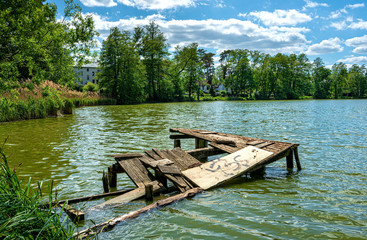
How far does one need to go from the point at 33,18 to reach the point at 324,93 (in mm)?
117028

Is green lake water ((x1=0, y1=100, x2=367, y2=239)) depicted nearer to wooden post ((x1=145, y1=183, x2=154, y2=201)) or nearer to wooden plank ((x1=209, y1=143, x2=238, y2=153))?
wooden post ((x1=145, y1=183, x2=154, y2=201))

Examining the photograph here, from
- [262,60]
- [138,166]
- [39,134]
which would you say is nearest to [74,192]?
[138,166]

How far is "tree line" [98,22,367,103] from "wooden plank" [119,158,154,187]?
191 feet

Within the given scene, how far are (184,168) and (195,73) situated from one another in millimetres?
81128

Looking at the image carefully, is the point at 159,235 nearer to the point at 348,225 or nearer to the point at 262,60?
the point at 348,225

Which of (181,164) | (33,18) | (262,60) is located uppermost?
(262,60)

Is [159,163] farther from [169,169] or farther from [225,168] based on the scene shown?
[225,168]

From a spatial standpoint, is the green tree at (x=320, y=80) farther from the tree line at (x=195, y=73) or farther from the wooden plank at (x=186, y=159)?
the wooden plank at (x=186, y=159)

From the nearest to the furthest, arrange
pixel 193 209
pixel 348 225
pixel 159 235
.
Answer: pixel 159 235, pixel 348 225, pixel 193 209

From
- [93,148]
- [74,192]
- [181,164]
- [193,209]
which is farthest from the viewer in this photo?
[93,148]

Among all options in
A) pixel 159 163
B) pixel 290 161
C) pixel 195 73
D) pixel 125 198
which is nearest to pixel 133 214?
pixel 125 198

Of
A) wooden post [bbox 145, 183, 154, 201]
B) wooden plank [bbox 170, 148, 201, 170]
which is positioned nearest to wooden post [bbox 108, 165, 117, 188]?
wooden post [bbox 145, 183, 154, 201]

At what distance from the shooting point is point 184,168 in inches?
321

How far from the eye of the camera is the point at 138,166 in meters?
7.93
